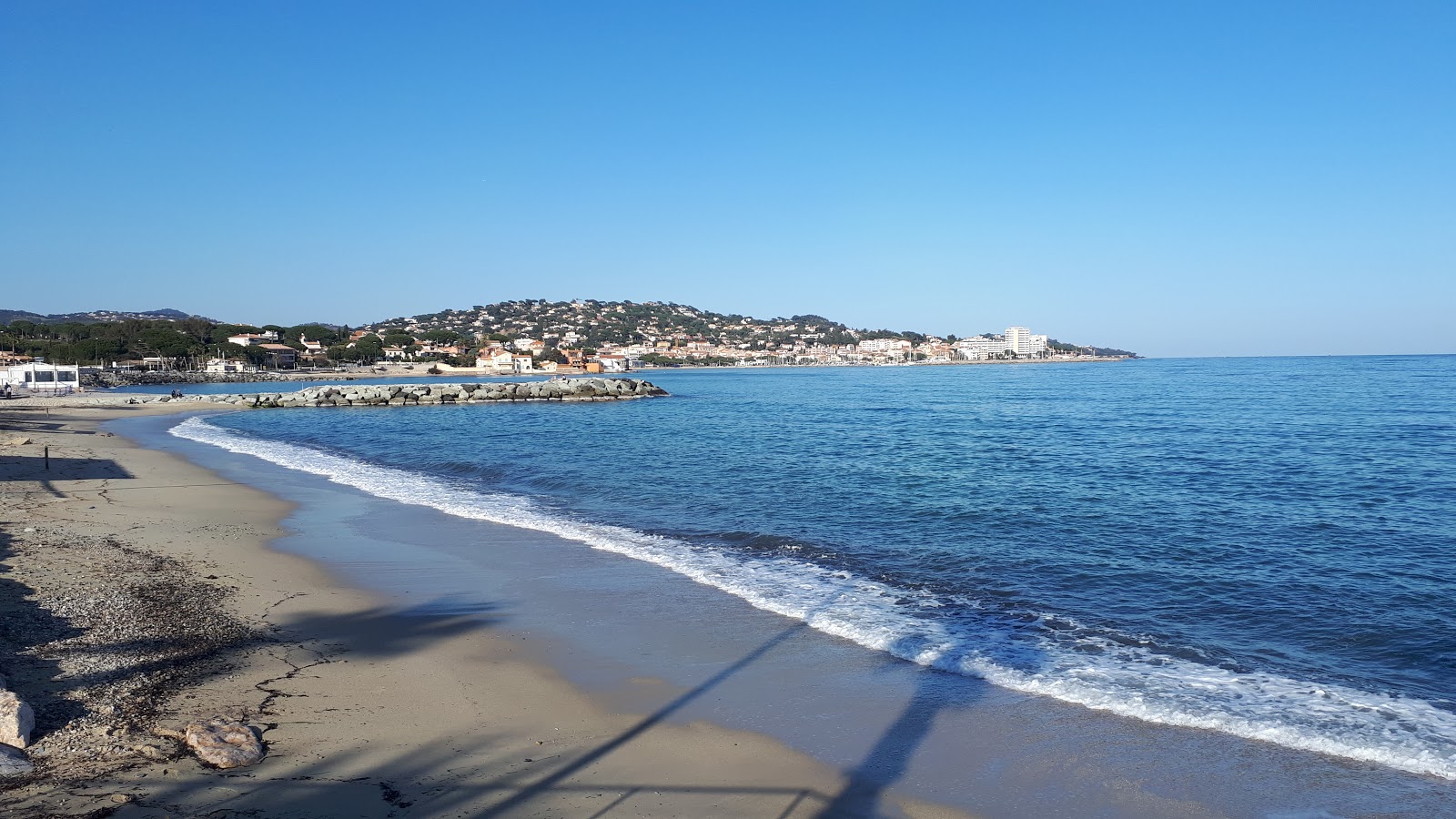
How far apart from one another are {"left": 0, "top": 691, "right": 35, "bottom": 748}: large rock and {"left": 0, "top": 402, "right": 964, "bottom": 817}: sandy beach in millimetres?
94

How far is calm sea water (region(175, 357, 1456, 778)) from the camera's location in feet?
23.1

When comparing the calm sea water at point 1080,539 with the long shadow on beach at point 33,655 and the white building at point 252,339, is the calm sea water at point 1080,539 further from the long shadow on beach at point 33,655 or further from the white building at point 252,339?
the white building at point 252,339

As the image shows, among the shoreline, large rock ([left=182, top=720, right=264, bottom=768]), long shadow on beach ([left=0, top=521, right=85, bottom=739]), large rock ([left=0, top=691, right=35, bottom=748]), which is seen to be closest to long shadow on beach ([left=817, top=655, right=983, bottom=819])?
the shoreline

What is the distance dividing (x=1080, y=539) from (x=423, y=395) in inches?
2065

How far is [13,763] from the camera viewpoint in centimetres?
477

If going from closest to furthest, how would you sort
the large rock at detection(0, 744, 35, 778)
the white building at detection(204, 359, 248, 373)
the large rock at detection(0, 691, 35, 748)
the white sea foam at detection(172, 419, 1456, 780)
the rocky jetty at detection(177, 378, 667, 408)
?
the large rock at detection(0, 744, 35, 778), the large rock at detection(0, 691, 35, 748), the white sea foam at detection(172, 419, 1456, 780), the rocky jetty at detection(177, 378, 667, 408), the white building at detection(204, 359, 248, 373)

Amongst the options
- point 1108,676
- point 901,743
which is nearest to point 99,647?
point 901,743

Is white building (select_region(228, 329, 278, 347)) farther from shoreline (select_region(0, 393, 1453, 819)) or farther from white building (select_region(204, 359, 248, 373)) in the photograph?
shoreline (select_region(0, 393, 1453, 819))

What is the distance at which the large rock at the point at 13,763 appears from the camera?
15.4ft

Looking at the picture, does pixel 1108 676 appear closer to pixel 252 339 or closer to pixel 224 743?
pixel 224 743

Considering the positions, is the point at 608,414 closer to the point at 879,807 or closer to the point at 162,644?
the point at 162,644

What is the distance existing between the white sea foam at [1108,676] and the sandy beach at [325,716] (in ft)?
8.03

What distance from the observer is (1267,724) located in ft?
20.1

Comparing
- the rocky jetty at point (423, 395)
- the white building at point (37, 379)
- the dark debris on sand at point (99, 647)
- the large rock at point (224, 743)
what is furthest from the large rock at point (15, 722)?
the white building at point (37, 379)
